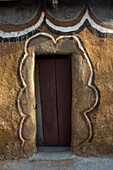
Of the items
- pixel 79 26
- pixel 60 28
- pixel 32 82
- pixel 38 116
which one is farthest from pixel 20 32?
pixel 38 116

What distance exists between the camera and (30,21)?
8.04ft

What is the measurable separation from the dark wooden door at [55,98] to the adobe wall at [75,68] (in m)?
0.30

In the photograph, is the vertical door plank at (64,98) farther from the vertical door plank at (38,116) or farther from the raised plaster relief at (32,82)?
the vertical door plank at (38,116)

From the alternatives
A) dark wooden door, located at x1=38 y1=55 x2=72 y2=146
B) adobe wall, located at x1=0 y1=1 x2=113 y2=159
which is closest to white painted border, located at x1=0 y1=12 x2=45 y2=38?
adobe wall, located at x1=0 y1=1 x2=113 y2=159

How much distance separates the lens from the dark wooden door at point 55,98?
2.79 meters

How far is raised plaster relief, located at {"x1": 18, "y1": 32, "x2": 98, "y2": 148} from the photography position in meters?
2.47

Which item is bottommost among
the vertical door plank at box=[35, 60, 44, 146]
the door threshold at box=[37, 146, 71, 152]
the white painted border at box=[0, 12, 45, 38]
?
the door threshold at box=[37, 146, 71, 152]

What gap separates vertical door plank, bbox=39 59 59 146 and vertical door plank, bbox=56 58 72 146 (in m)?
0.10

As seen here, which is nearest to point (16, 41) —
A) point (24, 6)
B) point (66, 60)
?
point (24, 6)

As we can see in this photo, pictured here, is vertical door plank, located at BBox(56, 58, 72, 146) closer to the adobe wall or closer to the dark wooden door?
the dark wooden door

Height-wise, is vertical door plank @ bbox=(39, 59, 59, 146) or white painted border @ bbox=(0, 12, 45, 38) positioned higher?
white painted border @ bbox=(0, 12, 45, 38)

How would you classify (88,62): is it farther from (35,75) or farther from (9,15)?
(9,15)

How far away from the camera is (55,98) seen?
2855mm

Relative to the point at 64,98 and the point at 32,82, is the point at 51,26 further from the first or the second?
the point at 64,98
